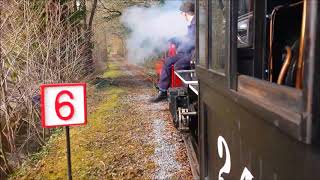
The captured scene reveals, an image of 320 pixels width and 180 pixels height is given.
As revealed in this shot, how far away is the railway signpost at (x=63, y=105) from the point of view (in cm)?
417

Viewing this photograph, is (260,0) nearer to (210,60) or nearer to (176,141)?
(210,60)

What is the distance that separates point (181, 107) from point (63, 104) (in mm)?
2564

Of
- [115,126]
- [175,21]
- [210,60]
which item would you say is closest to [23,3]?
[115,126]

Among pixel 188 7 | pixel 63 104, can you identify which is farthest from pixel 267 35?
A: pixel 188 7

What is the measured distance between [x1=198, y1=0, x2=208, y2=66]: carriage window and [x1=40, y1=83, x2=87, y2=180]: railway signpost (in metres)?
1.54

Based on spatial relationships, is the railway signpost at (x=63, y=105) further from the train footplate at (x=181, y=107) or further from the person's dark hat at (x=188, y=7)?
the person's dark hat at (x=188, y=7)

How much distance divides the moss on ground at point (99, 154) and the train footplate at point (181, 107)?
59cm

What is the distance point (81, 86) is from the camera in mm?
4234

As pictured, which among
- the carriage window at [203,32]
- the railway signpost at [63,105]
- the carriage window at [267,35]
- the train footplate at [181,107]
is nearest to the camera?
the carriage window at [267,35]

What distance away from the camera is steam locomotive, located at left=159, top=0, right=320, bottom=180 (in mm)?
1138

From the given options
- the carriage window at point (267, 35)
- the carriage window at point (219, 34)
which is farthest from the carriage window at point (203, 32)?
the carriage window at point (267, 35)

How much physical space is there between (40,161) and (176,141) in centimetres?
211

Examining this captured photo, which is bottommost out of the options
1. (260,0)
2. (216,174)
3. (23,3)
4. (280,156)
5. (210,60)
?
(216,174)

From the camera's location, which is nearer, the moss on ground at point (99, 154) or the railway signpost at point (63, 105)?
the railway signpost at point (63, 105)
